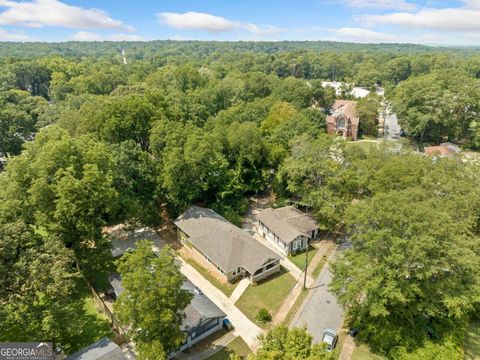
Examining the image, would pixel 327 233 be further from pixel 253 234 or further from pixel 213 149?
pixel 213 149

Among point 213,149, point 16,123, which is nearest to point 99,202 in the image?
point 213,149

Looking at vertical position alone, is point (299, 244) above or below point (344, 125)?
below

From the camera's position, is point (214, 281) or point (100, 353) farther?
point (214, 281)

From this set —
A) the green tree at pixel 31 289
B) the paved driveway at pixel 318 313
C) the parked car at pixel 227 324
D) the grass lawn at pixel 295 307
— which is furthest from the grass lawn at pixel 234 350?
the green tree at pixel 31 289

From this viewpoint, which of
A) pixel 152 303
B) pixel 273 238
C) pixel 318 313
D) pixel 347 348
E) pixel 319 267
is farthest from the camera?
pixel 273 238

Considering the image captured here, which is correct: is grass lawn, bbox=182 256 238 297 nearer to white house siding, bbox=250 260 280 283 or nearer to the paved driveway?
white house siding, bbox=250 260 280 283

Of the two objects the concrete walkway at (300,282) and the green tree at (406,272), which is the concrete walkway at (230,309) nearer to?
the concrete walkway at (300,282)

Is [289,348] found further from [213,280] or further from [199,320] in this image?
[213,280]

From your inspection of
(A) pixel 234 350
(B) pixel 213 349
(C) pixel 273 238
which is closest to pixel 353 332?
(A) pixel 234 350
